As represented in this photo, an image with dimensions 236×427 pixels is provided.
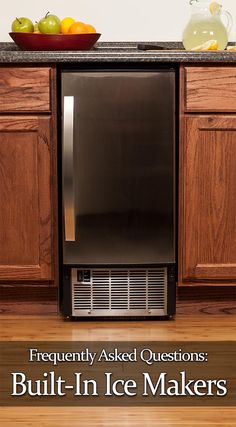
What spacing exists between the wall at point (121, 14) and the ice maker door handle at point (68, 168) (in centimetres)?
68

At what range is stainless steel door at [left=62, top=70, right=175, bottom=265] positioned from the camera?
2.96 meters

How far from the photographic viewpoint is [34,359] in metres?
2.66

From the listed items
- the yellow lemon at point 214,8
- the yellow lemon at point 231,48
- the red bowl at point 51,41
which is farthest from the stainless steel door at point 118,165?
the yellow lemon at point 214,8

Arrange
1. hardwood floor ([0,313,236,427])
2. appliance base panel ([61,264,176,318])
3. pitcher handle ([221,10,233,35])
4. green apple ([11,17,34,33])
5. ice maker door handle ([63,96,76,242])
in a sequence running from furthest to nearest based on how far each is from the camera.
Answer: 1. pitcher handle ([221,10,233,35])
2. green apple ([11,17,34,33])
3. appliance base panel ([61,264,176,318])
4. ice maker door handle ([63,96,76,242])
5. hardwood floor ([0,313,236,427])

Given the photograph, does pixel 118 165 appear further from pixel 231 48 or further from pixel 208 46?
pixel 231 48

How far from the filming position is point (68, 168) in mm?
2977

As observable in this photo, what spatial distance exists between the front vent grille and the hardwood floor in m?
0.05

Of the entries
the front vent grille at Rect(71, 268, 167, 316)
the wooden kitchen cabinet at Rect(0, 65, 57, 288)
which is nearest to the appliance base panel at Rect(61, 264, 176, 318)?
the front vent grille at Rect(71, 268, 167, 316)

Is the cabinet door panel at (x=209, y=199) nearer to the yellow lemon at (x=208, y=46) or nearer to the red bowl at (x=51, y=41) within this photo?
the yellow lemon at (x=208, y=46)

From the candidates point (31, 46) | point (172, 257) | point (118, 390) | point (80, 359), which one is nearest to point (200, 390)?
point (118, 390)

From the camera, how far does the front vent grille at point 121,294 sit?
3.09 meters

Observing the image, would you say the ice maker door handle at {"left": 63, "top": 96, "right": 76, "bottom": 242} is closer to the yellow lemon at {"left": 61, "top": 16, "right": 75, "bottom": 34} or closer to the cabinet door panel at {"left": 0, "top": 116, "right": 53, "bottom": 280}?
the cabinet door panel at {"left": 0, "top": 116, "right": 53, "bottom": 280}

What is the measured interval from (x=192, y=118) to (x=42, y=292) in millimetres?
810

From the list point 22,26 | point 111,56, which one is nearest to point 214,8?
point 111,56
